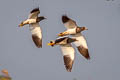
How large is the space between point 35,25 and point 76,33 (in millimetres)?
3515

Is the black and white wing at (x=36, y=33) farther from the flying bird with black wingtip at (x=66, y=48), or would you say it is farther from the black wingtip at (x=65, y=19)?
the flying bird with black wingtip at (x=66, y=48)

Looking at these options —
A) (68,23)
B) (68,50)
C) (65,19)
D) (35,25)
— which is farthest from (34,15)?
(68,50)

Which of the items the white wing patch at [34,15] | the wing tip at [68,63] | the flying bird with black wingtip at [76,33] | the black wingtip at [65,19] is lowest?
the wing tip at [68,63]

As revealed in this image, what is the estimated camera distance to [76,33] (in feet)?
129

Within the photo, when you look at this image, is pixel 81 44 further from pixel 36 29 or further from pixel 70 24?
pixel 36 29

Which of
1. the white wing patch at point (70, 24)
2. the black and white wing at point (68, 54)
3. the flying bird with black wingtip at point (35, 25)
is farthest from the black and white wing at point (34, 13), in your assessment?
the black and white wing at point (68, 54)

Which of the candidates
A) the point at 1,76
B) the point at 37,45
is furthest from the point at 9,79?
the point at 37,45

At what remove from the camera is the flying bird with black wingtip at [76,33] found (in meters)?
38.7

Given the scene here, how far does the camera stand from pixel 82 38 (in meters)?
39.7

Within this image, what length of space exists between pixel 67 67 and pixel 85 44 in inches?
145

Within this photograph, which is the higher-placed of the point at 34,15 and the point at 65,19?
the point at 34,15

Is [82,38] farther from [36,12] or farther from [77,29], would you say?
[36,12]

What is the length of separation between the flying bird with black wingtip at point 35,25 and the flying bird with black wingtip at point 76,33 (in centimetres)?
206

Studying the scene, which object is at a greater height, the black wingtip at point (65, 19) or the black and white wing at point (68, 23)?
the black wingtip at point (65, 19)
